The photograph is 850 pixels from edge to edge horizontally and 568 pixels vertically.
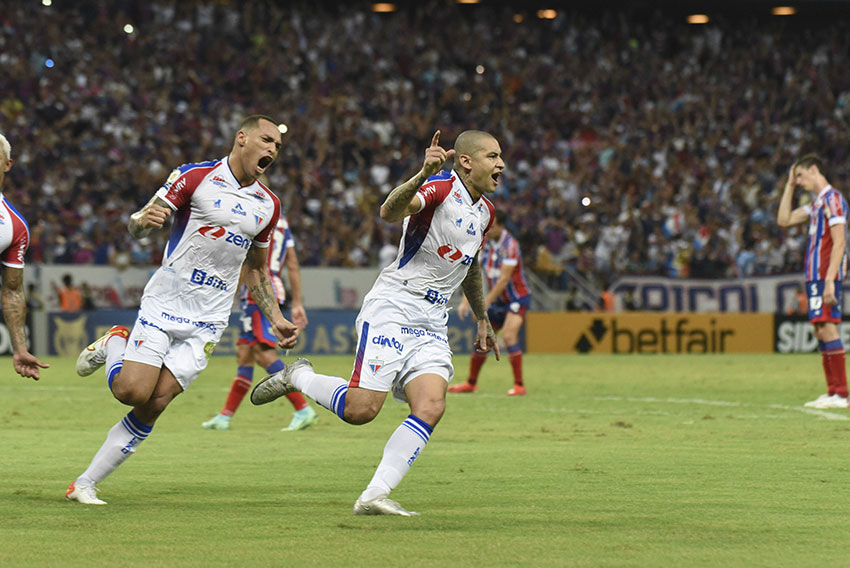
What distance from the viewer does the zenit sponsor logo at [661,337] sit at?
29.5 m

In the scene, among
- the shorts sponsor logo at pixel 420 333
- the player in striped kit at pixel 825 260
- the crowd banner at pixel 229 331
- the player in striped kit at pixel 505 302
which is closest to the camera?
the shorts sponsor logo at pixel 420 333

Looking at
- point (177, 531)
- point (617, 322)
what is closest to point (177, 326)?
point (177, 531)

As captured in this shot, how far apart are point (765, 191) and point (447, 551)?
3113 centimetres

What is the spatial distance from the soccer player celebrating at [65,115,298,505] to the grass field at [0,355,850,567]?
538 mm

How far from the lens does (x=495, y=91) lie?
37656 millimetres

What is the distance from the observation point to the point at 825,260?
1423 cm

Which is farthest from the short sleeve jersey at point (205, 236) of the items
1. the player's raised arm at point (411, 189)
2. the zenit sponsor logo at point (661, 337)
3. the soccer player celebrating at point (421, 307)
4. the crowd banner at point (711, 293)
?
the crowd banner at point (711, 293)

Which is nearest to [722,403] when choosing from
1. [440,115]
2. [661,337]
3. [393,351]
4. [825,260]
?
[825,260]

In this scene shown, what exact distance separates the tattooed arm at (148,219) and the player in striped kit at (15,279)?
685mm

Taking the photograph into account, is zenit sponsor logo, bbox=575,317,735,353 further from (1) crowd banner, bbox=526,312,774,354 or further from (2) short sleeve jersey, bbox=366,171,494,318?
(2) short sleeve jersey, bbox=366,171,494,318

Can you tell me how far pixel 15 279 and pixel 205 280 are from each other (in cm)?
110

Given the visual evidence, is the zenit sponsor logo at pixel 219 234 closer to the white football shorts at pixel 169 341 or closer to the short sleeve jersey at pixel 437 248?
the white football shorts at pixel 169 341

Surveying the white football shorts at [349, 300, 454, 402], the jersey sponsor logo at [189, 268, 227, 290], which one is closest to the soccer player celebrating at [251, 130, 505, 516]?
the white football shorts at [349, 300, 454, 402]

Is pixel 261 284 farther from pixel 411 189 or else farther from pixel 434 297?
pixel 411 189
